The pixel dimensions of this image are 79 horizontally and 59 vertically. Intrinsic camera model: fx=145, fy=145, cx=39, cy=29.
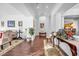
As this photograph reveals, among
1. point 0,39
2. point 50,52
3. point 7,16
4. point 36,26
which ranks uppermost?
point 7,16

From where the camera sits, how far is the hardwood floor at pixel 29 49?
8.66ft

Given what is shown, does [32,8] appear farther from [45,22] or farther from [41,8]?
[45,22]

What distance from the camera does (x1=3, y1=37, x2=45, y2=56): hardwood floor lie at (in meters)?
2.64

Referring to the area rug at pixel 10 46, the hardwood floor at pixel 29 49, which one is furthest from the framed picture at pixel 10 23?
the hardwood floor at pixel 29 49

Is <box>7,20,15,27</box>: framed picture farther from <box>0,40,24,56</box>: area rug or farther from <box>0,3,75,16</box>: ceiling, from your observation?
<box>0,40,24,56</box>: area rug

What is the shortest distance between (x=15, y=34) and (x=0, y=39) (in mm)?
310

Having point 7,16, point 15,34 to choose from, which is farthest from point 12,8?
point 15,34

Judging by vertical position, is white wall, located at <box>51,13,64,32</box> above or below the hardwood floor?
above

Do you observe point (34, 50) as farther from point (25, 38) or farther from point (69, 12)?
point (69, 12)

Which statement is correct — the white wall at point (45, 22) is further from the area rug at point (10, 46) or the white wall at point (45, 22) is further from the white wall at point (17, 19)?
the area rug at point (10, 46)

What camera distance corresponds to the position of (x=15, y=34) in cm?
277

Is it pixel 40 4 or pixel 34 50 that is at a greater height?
pixel 40 4

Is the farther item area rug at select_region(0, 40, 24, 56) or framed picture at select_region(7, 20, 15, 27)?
area rug at select_region(0, 40, 24, 56)

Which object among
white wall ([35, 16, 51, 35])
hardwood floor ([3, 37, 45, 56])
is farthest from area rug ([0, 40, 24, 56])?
white wall ([35, 16, 51, 35])
